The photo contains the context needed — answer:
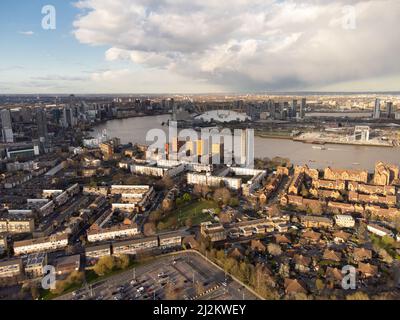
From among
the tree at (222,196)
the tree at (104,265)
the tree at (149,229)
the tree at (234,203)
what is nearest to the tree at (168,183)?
the tree at (222,196)

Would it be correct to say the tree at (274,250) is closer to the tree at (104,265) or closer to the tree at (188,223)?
the tree at (188,223)

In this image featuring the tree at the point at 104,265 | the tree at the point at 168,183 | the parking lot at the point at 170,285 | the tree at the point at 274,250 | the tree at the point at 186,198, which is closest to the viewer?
the parking lot at the point at 170,285

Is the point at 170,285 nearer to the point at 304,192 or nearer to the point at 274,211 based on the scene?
the point at 274,211

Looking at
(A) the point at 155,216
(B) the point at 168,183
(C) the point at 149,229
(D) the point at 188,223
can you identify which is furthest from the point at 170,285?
(B) the point at 168,183

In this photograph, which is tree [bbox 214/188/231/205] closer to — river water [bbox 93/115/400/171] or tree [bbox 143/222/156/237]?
tree [bbox 143/222/156/237]

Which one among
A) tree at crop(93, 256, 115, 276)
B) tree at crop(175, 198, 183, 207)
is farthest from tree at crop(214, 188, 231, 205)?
tree at crop(93, 256, 115, 276)
